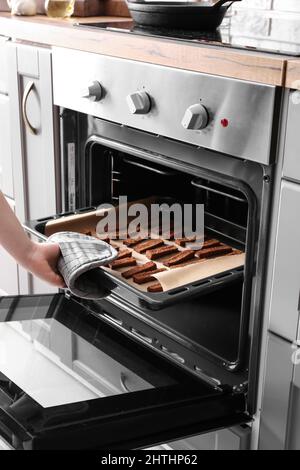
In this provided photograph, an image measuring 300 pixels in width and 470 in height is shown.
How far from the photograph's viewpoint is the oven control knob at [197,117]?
1354 mm

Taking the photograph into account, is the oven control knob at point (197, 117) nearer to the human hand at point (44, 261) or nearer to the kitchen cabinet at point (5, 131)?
the human hand at point (44, 261)

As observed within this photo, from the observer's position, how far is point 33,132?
193 cm

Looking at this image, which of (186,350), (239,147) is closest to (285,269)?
(239,147)

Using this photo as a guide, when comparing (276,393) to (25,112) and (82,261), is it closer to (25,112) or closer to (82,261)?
(82,261)

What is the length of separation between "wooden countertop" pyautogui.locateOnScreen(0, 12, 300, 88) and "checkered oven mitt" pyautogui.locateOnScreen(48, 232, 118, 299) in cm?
40

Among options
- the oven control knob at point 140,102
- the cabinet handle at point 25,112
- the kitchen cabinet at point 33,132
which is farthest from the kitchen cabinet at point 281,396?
the cabinet handle at point 25,112

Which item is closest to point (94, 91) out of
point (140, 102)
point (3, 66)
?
point (140, 102)

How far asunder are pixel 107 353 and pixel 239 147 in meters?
0.57

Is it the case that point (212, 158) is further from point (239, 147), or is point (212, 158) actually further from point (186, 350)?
point (186, 350)

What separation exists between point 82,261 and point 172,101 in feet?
1.21

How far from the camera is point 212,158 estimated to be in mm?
1407

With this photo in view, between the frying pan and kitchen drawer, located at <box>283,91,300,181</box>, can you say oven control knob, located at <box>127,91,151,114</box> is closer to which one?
the frying pan

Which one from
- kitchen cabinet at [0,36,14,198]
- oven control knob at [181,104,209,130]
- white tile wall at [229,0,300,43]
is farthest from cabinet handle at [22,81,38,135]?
oven control knob at [181,104,209,130]

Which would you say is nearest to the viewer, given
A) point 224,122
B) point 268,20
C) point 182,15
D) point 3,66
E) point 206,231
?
point 224,122
